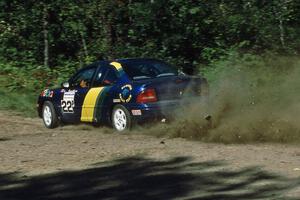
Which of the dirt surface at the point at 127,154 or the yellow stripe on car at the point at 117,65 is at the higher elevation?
the yellow stripe on car at the point at 117,65

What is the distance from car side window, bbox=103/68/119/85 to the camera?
13.4 metres

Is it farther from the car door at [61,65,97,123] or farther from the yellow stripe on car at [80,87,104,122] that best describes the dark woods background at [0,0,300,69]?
the yellow stripe on car at [80,87,104,122]

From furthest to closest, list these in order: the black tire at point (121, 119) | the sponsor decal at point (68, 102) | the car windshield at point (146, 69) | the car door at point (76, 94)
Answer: the sponsor decal at point (68, 102) < the car door at point (76, 94) < the car windshield at point (146, 69) < the black tire at point (121, 119)

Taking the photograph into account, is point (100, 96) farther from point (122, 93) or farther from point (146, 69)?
point (146, 69)

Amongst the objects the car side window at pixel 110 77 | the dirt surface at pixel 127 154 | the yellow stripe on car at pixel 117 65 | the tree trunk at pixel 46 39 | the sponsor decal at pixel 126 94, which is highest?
the tree trunk at pixel 46 39

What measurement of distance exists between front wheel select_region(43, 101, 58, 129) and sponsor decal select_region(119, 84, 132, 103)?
2.57 metres

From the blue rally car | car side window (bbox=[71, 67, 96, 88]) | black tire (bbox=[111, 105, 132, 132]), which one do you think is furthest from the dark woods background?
black tire (bbox=[111, 105, 132, 132])

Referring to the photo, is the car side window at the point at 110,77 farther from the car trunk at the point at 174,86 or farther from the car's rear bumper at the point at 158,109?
the car's rear bumper at the point at 158,109

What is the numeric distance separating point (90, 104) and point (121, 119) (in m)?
1.08

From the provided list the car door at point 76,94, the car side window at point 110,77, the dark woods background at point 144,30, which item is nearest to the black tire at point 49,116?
the car door at point 76,94

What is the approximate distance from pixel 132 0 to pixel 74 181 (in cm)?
1430

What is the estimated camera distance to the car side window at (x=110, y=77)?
13406mm

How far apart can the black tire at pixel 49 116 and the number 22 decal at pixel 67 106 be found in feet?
1.28

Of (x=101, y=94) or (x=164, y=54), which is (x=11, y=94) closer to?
(x=164, y=54)
